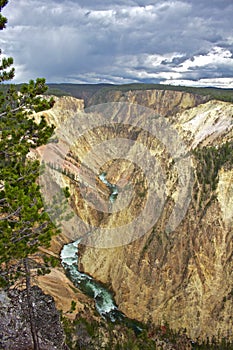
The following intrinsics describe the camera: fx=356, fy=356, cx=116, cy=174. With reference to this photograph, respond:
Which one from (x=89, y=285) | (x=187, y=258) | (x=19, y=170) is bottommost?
(x=89, y=285)

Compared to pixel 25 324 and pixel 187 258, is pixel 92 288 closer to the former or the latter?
pixel 187 258

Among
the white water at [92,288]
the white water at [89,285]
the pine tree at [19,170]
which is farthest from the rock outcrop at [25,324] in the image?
the white water at [89,285]

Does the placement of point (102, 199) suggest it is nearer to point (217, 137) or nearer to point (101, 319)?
point (217, 137)

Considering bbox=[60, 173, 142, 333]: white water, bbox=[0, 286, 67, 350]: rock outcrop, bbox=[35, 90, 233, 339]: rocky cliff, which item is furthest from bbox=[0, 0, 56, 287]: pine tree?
bbox=[60, 173, 142, 333]: white water

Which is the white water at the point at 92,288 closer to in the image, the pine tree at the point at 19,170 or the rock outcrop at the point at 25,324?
the rock outcrop at the point at 25,324

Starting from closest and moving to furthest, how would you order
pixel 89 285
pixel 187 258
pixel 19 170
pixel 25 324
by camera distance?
pixel 19 170 < pixel 25 324 < pixel 187 258 < pixel 89 285

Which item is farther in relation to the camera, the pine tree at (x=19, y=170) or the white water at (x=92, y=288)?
the white water at (x=92, y=288)

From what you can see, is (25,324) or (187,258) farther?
(187,258)

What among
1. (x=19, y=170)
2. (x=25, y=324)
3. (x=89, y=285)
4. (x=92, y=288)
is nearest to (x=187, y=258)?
(x=92, y=288)

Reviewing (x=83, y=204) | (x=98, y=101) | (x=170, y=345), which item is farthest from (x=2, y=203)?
(x=98, y=101)

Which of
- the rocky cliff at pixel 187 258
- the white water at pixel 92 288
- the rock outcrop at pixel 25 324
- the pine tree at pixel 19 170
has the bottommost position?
the white water at pixel 92 288

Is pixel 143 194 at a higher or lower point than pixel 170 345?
higher
